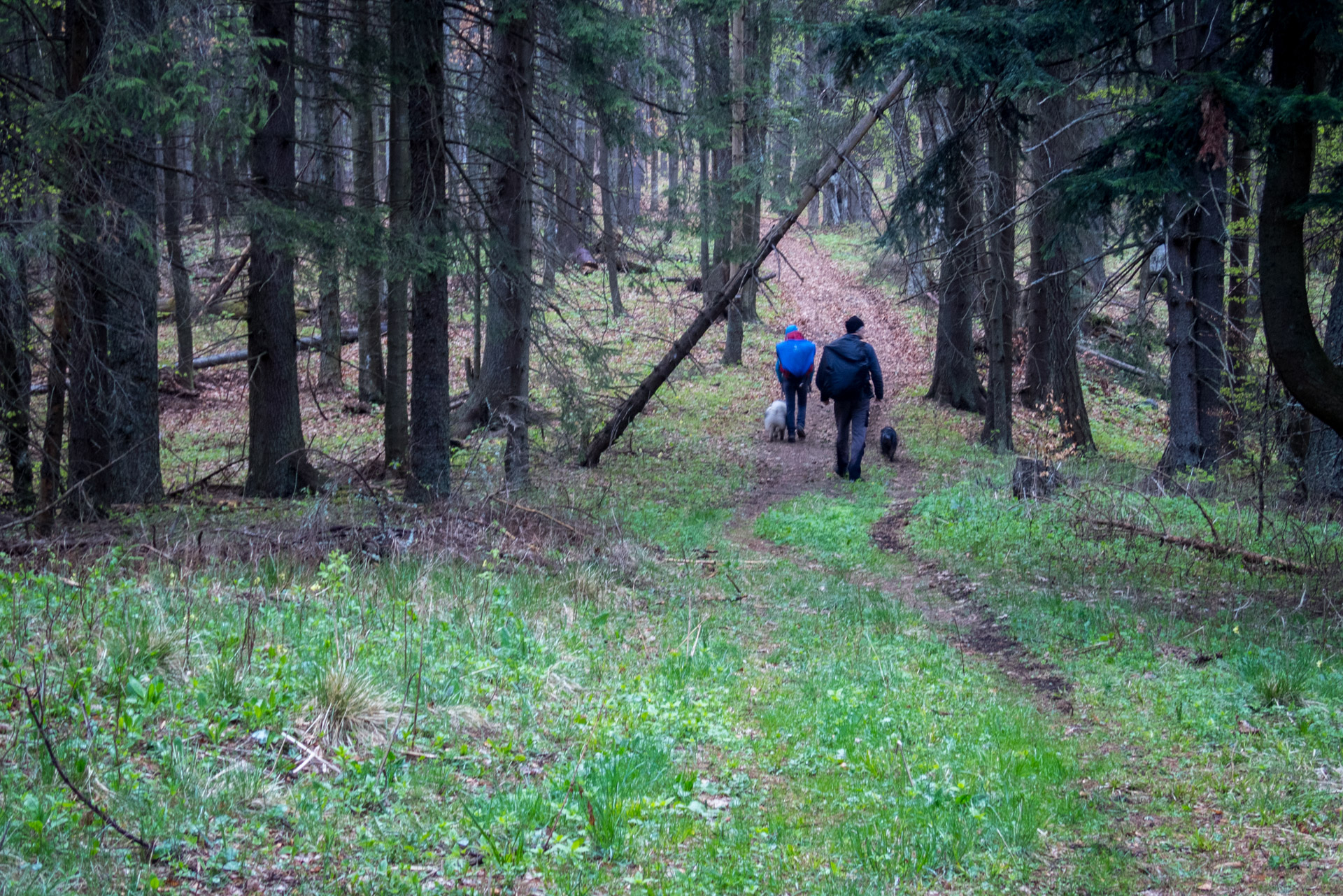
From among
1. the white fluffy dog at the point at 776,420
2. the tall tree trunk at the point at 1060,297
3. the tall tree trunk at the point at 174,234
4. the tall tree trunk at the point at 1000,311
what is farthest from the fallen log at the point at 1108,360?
the tall tree trunk at the point at 174,234

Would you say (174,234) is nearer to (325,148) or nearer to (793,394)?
(325,148)

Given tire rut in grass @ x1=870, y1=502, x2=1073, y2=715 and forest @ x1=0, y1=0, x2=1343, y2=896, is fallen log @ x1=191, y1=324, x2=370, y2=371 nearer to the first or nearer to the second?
forest @ x1=0, y1=0, x2=1343, y2=896

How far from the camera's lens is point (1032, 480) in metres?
12.1

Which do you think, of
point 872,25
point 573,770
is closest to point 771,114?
point 872,25

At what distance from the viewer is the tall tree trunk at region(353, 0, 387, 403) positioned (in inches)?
403

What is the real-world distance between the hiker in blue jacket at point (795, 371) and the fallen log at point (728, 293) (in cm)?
297

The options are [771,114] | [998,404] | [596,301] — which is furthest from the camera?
[596,301]

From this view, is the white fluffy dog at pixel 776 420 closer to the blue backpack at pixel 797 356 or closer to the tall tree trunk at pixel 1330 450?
the blue backpack at pixel 797 356

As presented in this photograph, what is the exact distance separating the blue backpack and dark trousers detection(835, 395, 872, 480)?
8.33 ft

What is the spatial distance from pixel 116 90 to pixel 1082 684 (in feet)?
30.3

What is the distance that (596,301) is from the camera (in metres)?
29.3

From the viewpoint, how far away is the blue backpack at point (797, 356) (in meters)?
17.0

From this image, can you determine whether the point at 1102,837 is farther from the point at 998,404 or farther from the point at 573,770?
the point at 998,404

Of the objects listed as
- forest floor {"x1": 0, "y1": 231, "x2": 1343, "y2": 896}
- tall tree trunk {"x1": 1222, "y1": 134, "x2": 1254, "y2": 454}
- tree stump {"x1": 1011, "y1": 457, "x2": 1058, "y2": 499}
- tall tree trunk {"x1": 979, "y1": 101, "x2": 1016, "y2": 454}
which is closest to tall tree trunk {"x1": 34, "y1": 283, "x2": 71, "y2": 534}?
forest floor {"x1": 0, "y1": 231, "x2": 1343, "y2": 896}
